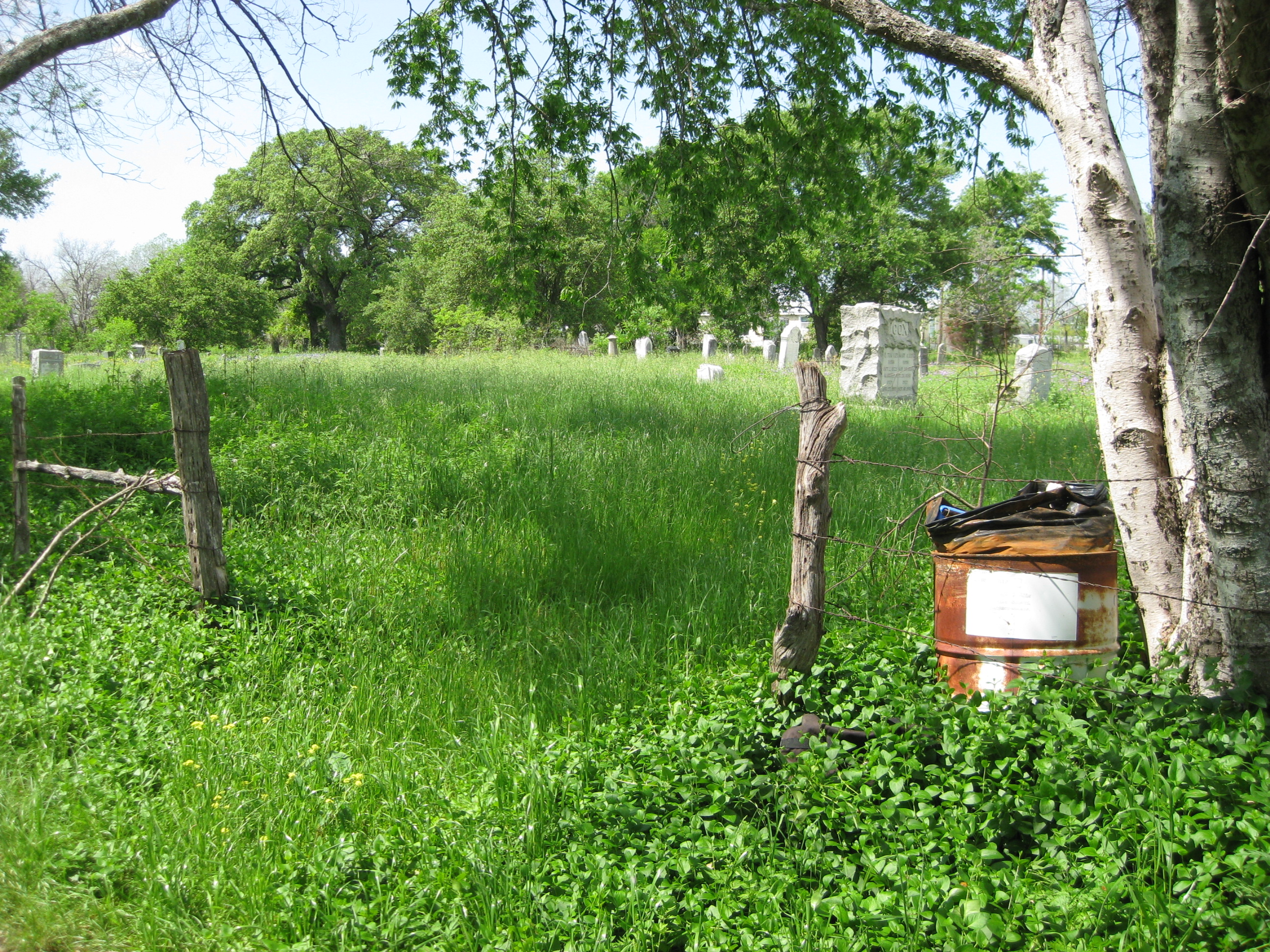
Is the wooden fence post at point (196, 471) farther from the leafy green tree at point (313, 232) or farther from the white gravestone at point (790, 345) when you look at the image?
the leafy green tree at point (313, 232)

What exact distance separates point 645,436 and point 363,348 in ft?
154

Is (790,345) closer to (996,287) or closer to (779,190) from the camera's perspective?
(779,190)

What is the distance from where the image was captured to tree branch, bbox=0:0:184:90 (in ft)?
17.6

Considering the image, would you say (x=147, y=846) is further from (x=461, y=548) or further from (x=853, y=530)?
(x=853, y=530)

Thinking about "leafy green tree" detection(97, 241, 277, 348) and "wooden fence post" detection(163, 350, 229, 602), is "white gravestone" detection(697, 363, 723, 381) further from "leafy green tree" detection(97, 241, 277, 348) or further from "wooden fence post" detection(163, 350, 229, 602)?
"leafy green tree" detection(97, 241, 277, 348)

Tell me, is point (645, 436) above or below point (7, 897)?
above

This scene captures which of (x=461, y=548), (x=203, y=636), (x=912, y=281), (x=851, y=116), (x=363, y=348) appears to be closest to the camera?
(x=203, y=636)

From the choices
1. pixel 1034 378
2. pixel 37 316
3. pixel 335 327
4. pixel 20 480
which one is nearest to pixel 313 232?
pixel 335 327

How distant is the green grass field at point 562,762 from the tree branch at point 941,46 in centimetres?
245

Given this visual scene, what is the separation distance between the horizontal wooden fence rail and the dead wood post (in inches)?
132

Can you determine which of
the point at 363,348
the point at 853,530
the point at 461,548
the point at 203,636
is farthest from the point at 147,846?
the point at 363,348

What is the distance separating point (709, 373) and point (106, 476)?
12829 mm

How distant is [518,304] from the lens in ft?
26.8

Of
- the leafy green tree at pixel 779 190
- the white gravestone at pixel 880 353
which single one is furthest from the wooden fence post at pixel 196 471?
the white gravestone at pixel 880 353
